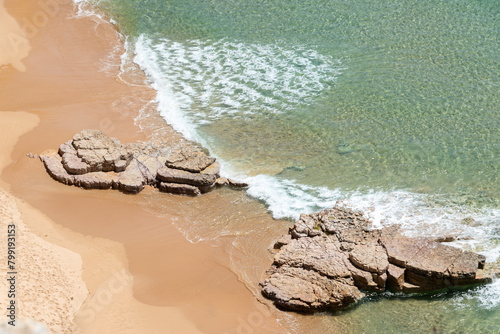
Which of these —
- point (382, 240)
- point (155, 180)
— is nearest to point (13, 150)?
point (155, 180)

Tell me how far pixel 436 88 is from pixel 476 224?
4.92m

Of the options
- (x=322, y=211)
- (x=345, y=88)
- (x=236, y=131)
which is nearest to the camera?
(x=322, y=211)

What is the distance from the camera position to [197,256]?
9242 mm

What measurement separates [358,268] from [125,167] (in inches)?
200

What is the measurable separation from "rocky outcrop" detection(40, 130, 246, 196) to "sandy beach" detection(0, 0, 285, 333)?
198 millimetres

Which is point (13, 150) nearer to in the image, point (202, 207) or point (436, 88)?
point (202, 207)

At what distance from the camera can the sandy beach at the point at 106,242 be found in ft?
26.4

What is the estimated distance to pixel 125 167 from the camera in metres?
11.2

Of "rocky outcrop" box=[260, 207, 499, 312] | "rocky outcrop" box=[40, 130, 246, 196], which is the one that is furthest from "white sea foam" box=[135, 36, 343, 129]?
"rocky outcrop" box=[260, 207, 499, 312]

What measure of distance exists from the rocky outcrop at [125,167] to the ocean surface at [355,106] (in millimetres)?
730

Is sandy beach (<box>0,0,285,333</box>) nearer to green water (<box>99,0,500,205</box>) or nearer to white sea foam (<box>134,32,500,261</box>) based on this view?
white sea foam (<box>134,32,500,261</box>)

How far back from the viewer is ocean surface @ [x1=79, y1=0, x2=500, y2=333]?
31.4ft

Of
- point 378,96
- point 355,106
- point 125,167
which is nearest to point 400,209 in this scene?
point 355,106

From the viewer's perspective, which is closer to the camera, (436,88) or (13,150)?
(13,150)
